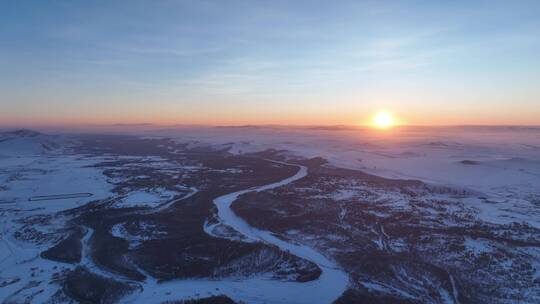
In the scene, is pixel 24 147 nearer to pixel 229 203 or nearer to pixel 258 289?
pixel 229 203

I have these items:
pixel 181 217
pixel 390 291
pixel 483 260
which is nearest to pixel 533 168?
pixel 483 260

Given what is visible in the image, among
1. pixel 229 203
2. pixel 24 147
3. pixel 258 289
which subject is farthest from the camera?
pixel 24 147

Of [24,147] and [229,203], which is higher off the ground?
[24,147]

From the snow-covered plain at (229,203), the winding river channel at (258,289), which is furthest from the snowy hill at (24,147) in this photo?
the winding river channel at (258,289)

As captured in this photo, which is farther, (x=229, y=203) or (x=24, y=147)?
(x=24, y=147)

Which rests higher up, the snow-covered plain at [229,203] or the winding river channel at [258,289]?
the snow-covered plain at [229,203]

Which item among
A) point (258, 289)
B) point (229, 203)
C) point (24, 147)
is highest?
point (24, 147)

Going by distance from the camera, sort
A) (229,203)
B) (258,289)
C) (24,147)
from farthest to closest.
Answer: (24,147) → (229,203) → (258,289)

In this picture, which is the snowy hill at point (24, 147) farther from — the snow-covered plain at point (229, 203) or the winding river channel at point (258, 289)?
the winding river channel at point (258, 289)

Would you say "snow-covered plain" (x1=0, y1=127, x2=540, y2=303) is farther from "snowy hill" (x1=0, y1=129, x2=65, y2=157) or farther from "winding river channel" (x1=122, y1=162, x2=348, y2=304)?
"snowy hill" (x1=0, y1=129, x2=65, y2=157)

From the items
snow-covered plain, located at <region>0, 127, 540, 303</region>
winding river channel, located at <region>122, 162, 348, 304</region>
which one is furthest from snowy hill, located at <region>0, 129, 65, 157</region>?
winding river channel, located at <region>122, 162, 348, 304</region>

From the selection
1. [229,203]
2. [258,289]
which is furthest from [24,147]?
[258,289]
